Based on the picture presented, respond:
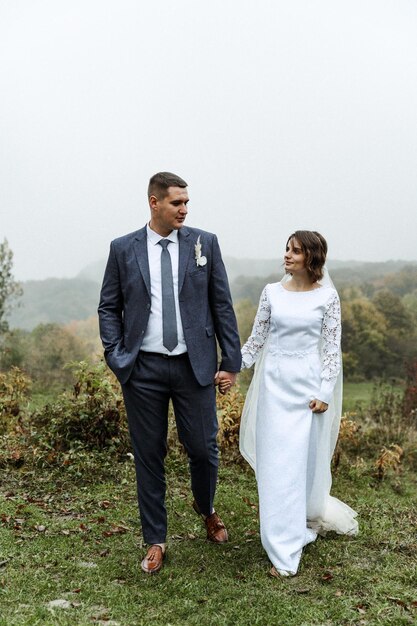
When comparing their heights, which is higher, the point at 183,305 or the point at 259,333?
the point at 183,305

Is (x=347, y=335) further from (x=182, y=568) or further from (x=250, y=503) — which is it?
(x=182, y=568)

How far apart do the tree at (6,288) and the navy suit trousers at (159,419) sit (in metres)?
13.8

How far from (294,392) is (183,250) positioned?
1123 millimetres

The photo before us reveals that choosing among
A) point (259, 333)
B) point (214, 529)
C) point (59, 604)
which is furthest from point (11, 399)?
point (59, 604)

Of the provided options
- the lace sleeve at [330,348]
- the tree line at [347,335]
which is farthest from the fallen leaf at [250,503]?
the tree line at [347,335]

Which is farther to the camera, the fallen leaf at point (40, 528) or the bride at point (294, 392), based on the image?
the fallen leaf at point (40, 528)

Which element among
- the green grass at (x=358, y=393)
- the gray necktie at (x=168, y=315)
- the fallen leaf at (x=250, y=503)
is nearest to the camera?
the gray necktie at (x=168, y=315)

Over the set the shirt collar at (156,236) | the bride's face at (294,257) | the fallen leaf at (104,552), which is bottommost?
the fallen leaf at (104,552)

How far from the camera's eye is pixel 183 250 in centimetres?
428

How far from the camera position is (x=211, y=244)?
173 inches

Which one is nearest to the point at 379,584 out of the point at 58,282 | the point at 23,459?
the point at 23,459

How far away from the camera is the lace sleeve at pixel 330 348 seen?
441 cm

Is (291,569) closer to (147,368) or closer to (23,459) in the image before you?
(147,368)

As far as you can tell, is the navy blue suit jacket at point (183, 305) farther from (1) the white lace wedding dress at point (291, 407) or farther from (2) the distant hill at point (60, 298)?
(2) the distant hill at point (60, 298)
